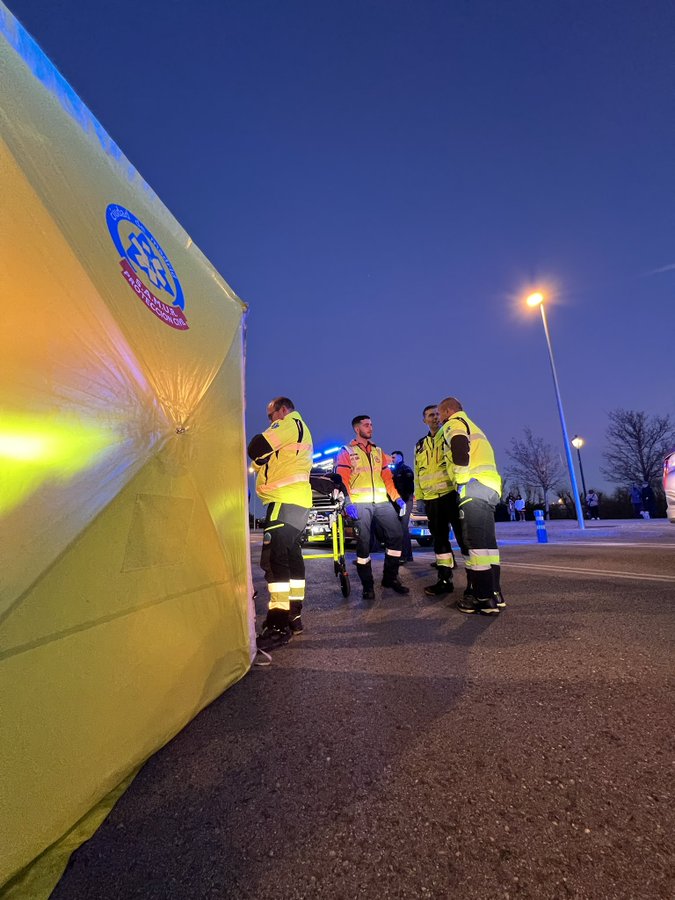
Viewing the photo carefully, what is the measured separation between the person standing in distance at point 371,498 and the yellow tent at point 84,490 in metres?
2.93

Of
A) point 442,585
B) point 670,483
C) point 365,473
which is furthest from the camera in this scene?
point 365,473

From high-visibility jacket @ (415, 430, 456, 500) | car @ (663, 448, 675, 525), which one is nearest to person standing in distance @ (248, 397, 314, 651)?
high-visibility jacket @ (415, 430, 456, 500)

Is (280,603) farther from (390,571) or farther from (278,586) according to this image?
(390,571)

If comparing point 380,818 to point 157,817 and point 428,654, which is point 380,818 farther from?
point 428,654

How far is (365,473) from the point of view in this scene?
4934 millimetres

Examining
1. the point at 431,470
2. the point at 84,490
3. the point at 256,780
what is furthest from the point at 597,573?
the point at 84,490

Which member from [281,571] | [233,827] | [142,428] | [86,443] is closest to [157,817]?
[233,827]

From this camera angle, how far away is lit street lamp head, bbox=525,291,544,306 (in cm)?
1553

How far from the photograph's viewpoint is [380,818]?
113 cm

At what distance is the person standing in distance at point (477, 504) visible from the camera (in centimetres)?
343

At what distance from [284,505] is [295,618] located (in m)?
0.87

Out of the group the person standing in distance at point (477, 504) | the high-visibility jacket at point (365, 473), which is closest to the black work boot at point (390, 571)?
the high-visibility jacket at point (365, 473)

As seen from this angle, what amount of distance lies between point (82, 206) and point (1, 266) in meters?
0.51

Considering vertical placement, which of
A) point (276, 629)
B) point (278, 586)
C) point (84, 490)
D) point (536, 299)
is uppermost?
point (536, 299)
